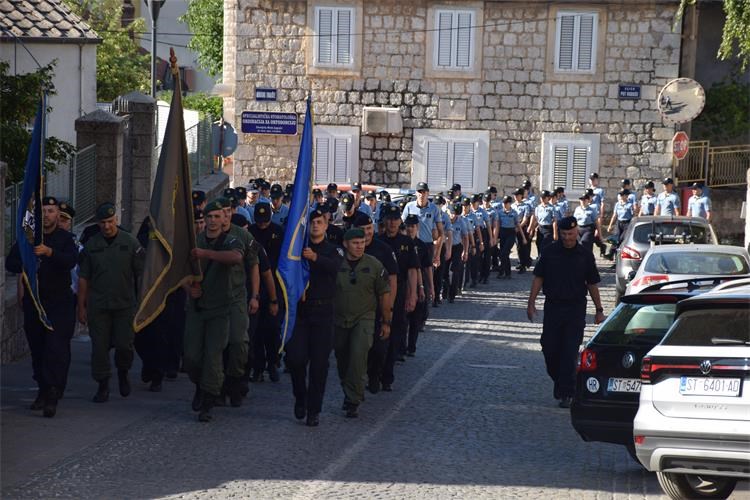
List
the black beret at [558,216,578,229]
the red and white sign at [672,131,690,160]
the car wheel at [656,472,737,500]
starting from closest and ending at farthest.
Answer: the car wheel at [656,472,737,500] → the black beret at [558,216,578,229] → the red and white sign at [672,131,690,160]

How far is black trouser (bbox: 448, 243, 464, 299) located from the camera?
22.5 meters

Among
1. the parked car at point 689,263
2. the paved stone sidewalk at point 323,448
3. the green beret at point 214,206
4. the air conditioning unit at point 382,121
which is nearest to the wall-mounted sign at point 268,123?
the air conditioning unit at point 382,121

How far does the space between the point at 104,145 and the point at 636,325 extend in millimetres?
10995

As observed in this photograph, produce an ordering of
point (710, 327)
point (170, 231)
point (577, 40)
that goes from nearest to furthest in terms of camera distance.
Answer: point (710, 327), point (170, 231), point (577, 40)

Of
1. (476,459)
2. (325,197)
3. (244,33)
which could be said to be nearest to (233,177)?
(244,33)

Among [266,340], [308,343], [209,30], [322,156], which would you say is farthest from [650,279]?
[209,30]

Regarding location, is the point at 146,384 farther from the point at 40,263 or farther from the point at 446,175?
the point at 446,175

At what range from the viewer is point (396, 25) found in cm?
3584

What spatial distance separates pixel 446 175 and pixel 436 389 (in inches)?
887

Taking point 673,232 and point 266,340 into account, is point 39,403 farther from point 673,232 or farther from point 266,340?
point 673,232

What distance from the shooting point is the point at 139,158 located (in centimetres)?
2089

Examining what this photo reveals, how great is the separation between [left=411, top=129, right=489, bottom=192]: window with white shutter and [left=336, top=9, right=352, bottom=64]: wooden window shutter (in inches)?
107

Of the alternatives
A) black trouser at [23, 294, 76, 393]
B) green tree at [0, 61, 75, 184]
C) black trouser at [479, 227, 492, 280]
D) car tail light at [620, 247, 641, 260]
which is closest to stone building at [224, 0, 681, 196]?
black trouser at [479, 227, 492, 280]

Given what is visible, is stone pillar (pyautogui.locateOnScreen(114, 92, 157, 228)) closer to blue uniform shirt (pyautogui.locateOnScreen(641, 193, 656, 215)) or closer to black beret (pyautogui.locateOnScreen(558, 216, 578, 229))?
black beret (pyautogui.locateOnScreen(558, 216, 578, 229))
